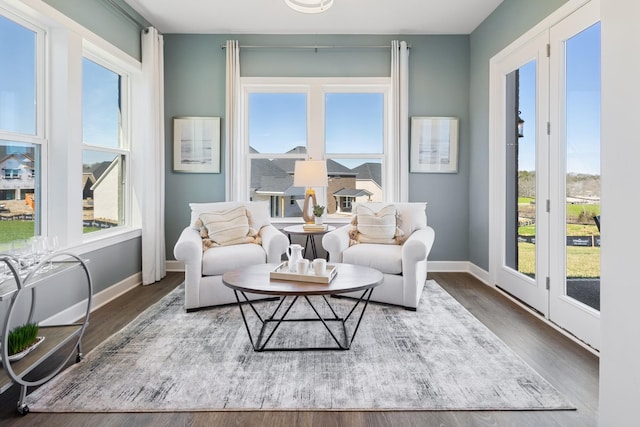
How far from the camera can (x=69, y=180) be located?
318 cm

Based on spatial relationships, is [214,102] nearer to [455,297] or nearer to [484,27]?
[484,27]

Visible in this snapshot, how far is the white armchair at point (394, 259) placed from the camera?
332 cm

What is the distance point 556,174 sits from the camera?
305 cm

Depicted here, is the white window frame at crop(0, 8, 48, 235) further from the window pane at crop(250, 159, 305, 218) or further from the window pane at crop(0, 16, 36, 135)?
the window pane at crop(250, 159, 305, 218)

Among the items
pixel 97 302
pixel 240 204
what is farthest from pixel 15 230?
pixel 240 204

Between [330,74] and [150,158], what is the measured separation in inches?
91.1

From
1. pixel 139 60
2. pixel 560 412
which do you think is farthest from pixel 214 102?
pixel 560 412

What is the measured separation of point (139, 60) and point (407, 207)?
328 centimetres

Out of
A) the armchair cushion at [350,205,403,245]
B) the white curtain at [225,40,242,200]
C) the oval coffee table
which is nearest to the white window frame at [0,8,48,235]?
the oval coffee table

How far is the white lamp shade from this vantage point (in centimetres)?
423

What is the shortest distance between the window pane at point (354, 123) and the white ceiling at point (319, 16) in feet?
2.55

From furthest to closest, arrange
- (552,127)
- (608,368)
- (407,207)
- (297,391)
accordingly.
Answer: (407,207) → (552,127) → (297,391) → (608,368)

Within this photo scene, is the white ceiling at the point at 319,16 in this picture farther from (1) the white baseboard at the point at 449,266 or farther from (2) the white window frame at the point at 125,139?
(1) the white baseboard at the point at 449,266

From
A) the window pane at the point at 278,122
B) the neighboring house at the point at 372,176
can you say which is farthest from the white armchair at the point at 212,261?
the neighboring house at the point at 372,176
